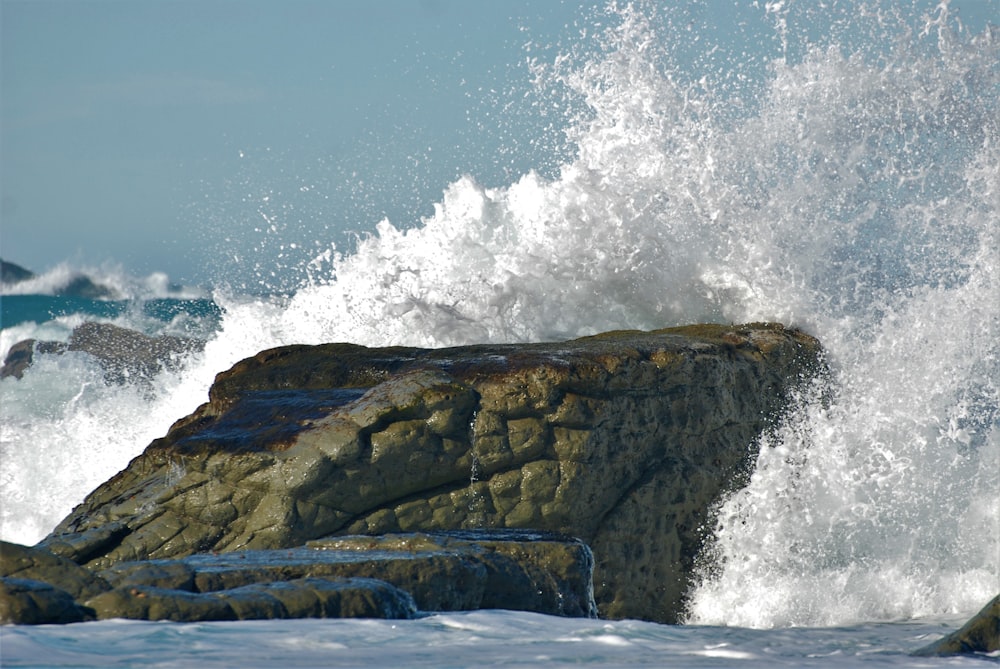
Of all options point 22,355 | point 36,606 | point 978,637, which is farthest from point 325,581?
point 22,355

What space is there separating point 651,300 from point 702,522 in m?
3.25

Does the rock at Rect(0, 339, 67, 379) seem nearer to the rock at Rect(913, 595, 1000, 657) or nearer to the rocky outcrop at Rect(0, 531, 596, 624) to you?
the rocky outcrop at Rect(0, 531, 596, 624)

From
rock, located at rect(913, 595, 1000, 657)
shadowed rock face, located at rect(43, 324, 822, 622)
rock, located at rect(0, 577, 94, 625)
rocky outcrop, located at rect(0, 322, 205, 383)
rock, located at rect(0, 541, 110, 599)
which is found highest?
rocky outcrop, located at rect(0, 322, 205, 383)

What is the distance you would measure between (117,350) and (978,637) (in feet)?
39.8

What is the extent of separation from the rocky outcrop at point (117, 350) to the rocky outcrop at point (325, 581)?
6.28 meters

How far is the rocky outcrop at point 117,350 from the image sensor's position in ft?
36.7

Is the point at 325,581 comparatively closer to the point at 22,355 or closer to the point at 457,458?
the point at 457,458

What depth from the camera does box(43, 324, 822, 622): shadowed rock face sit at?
552 cm

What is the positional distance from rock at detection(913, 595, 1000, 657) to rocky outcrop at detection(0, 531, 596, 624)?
148cm

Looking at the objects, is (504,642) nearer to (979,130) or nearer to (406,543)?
(406,543)

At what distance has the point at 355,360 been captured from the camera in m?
6.48

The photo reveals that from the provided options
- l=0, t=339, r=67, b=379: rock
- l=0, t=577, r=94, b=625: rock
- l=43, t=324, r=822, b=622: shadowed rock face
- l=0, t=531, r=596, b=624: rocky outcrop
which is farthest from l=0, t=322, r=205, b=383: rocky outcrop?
l=0, t=577, r=94, b=625: rock

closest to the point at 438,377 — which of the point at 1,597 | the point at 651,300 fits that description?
the point at 1,597

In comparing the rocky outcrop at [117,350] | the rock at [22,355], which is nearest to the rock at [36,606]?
the rocky outcrop at [117,350]
